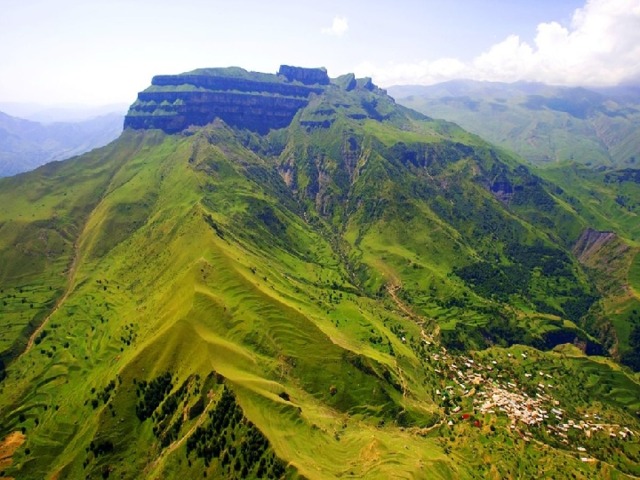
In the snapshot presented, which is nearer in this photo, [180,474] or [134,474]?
[180,474]

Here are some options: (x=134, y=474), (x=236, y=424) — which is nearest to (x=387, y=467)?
(x=236, y=424)

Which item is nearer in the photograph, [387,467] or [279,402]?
[387,467]

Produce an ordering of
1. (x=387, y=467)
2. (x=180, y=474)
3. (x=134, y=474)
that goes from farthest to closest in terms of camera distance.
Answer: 1. (x=134, y=474)
2. (x=180, y=474)
3. (x=387, y=467)

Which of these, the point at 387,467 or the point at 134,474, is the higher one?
the point at 387,467

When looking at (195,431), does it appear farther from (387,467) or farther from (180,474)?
(387,467)

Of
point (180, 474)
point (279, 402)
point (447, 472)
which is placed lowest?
point (447, 472)

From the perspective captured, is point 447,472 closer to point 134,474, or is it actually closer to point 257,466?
point 257,466

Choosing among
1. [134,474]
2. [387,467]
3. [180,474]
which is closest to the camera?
[387,467]

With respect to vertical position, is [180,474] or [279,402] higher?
[279,402]

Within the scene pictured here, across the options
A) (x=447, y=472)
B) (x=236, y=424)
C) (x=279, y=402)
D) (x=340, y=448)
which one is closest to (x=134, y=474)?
(x=236, y=424)
